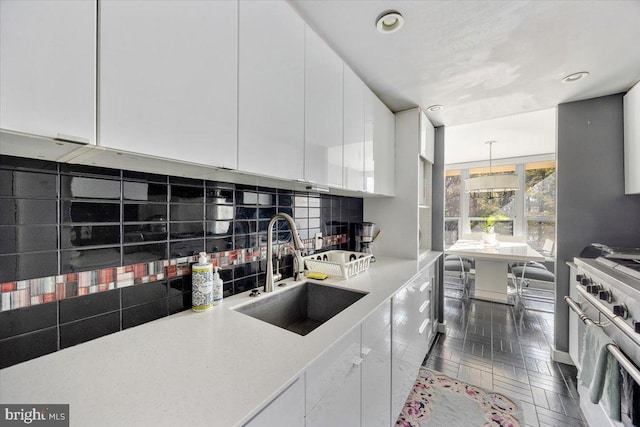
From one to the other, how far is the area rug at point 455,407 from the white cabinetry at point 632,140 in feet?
5.66

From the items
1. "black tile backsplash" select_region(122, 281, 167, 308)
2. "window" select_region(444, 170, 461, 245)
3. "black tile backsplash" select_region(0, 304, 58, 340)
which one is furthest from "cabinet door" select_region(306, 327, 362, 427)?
"window" select_region(444, 170, 461, 245)

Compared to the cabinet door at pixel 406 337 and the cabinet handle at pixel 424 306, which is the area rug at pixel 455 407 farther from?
the cabinet handle at pixel 424 306

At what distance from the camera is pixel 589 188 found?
6.61 ft

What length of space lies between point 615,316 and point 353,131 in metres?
1.59

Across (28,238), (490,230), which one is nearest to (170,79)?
(28,238)

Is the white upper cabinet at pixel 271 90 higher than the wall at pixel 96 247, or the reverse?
the white upper cabinet at pixel 271 90

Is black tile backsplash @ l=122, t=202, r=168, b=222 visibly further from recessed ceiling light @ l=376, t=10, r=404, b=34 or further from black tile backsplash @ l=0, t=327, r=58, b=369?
recessed ceiling light @ l=376, t=10, r=404, b=34

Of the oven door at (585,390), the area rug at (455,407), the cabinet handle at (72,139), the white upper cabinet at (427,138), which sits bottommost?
the area rug at (455,407)

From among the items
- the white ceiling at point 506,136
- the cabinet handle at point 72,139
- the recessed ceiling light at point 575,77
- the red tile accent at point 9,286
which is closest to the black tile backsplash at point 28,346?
the red tile accent at point 9,286

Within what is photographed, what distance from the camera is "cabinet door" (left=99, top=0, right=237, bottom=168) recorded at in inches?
23.0

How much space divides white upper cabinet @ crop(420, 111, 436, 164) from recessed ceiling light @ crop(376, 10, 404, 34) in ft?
3.64

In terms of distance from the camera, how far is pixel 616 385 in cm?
109

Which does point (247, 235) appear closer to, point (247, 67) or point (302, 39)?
point (247, 67)

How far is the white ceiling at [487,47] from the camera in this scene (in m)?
1.14
